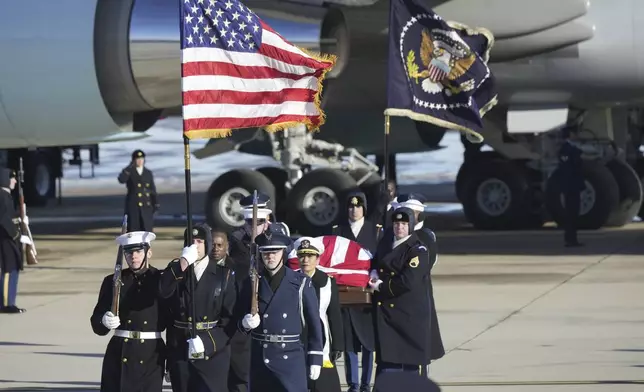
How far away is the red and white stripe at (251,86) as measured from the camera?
28.7ft

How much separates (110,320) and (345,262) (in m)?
2.39

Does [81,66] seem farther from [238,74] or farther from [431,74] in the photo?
[238,74]

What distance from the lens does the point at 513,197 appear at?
70.2ft

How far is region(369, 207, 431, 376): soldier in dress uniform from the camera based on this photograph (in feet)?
29.6

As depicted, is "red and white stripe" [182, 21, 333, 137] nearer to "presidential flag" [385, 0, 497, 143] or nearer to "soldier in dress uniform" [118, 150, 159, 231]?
"presidential flag" [385, 0, 497, 143]

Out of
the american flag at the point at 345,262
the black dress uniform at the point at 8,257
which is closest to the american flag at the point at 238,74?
the american flag at the point at 345,262

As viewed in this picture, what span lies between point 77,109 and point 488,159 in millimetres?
8215

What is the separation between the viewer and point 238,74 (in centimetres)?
921

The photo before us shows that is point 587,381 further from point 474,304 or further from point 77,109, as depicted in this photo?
point 77,109

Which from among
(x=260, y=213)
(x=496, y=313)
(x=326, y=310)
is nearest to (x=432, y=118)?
A: (x=496, y=313)

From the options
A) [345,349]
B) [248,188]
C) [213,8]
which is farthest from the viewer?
[248,188]

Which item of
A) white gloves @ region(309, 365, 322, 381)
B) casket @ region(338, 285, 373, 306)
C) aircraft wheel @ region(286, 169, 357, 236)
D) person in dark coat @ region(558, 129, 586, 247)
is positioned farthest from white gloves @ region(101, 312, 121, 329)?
person in dark coat @ region(558, 129, 586, 247)

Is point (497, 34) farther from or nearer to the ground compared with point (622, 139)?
farther from the ground

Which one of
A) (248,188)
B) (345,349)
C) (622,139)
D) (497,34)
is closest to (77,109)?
(248,188)
